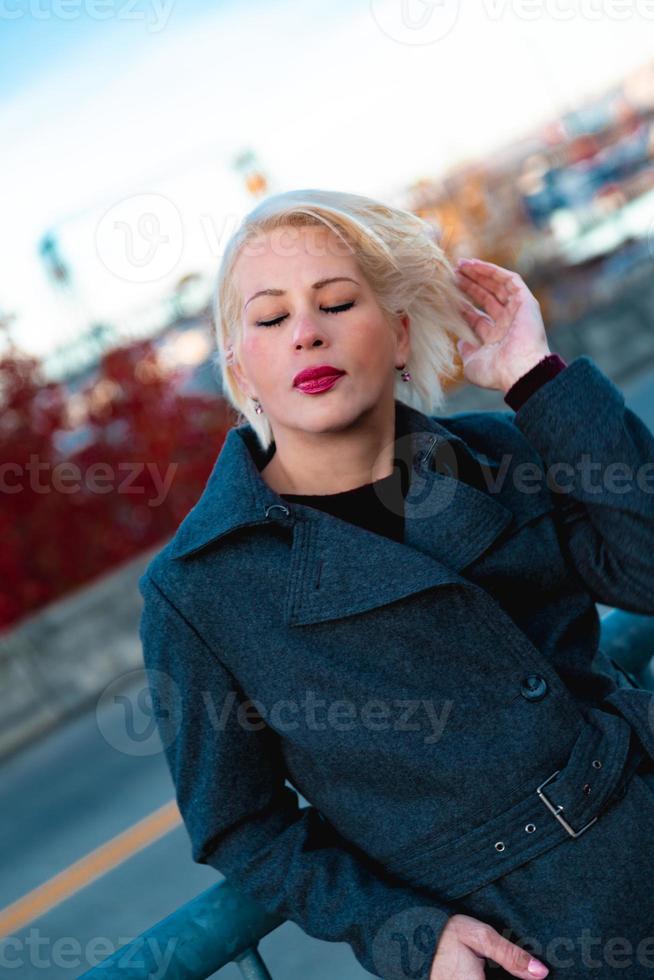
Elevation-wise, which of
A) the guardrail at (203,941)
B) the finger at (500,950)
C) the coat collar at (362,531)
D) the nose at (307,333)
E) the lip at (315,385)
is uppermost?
the nose at (307,333)

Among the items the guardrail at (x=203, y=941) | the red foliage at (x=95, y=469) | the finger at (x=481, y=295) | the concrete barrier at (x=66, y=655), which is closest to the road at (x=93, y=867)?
the concrete barrier at (x=66, y=655)

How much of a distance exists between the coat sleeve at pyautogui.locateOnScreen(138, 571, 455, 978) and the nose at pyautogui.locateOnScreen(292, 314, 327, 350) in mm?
502

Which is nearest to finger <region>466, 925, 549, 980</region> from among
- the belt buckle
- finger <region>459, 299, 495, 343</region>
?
the belt buckle

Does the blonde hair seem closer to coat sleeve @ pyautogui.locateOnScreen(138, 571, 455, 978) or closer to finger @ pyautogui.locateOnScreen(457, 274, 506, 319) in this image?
finger @ pyautogui.locateOnScreen(457, 274, 506, 319)

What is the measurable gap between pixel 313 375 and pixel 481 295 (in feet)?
1.92

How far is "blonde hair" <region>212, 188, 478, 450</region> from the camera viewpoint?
87.5 inches

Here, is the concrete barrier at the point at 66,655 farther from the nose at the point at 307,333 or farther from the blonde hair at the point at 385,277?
the nose at the point at 307,333

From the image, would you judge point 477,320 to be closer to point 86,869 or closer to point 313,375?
point 313,375

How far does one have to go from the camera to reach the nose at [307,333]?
2111 millimetres

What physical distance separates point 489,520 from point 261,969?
88 centimetres

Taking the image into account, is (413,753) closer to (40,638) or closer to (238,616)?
(238,616)

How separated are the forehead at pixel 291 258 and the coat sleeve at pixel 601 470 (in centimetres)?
46

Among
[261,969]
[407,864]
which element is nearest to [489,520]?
[407,864]

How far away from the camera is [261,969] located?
1.79m
